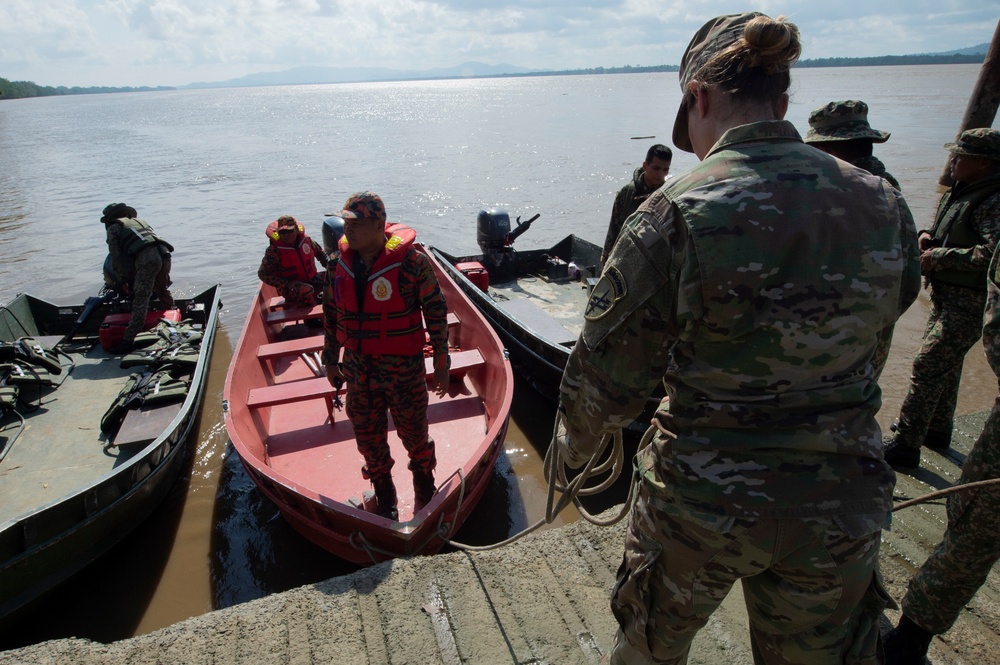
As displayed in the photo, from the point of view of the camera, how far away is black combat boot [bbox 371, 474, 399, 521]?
154 inches

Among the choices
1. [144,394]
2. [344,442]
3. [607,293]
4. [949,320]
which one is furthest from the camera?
[144,394]

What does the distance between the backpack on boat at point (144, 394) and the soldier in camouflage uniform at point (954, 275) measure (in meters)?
5.85

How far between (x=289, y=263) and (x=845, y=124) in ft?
19.7

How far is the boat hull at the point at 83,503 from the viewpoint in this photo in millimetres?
3643

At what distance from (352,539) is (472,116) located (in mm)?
63423

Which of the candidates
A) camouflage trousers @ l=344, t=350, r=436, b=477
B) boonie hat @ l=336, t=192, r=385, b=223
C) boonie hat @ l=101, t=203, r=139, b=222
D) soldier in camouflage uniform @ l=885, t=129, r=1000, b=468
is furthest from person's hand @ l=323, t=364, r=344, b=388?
boonie hat @ l=101, t=203, r=139, b=222

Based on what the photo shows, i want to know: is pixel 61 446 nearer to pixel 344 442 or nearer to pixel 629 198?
pixel 344 442

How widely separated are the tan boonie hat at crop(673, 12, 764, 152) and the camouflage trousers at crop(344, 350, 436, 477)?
7.93ft

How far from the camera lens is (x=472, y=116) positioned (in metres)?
62.2

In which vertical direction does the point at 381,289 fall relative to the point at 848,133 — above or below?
below

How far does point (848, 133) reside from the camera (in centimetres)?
345

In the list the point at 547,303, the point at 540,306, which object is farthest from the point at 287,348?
the point at 547,303

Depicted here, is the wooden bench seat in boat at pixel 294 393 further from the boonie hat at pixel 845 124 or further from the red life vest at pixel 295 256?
the boonie hat at pixel 845 124

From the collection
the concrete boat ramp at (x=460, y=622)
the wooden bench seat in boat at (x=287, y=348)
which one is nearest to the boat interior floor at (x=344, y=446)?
the wooden bench seat in boat at (x=287, y=348)
